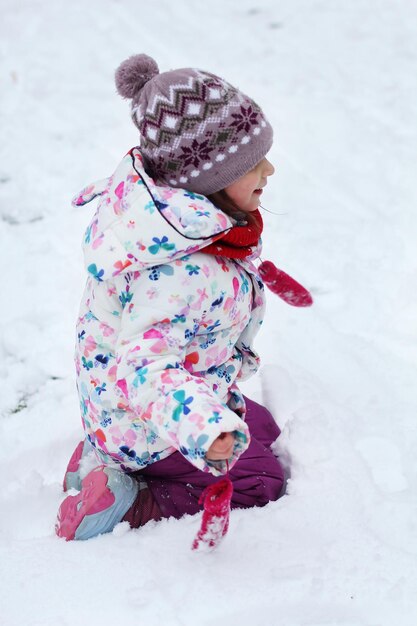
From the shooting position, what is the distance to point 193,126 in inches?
48.1

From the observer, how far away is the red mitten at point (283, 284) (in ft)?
5.21

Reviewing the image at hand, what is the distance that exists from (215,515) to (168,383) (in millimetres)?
257

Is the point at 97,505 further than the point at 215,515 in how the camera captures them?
Yes

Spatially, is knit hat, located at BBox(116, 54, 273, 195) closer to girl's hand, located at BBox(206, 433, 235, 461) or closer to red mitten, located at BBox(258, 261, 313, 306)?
red mitten, located at BBox(258, 261, 313, 306)

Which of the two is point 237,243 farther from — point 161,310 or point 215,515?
point 215,515

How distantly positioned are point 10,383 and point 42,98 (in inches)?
61.3

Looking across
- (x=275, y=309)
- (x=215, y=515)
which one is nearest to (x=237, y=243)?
(x=215, y=515)

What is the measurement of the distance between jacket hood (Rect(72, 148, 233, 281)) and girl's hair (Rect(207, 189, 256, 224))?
0.30 ft

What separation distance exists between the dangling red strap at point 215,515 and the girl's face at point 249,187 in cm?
48

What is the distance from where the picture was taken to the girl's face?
1320 mm

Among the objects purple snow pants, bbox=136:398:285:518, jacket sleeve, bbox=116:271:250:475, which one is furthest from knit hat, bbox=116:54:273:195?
purple snow pants, bbox=136:398:285:518

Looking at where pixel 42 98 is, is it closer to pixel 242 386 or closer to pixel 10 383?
pixel 10 383

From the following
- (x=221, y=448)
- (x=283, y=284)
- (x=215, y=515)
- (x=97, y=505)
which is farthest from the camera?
(x=283, y=284)

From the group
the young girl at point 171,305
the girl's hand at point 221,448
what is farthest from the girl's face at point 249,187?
the girl's hand at point 221,448
